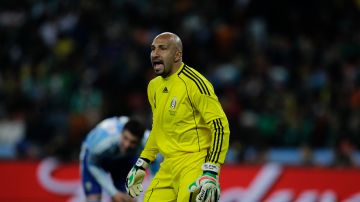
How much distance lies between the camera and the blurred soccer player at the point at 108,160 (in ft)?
32.9

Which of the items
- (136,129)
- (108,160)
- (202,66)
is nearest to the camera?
(136,129)

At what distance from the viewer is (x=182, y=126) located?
731 centimetres

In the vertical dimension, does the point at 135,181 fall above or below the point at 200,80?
below

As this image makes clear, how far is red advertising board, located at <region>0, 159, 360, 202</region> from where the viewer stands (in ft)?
41.4

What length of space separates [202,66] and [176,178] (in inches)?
350

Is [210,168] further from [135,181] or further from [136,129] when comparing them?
[136,129]

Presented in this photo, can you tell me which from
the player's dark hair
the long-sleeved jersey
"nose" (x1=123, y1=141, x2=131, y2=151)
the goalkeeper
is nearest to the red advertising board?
the long-sleeved jersey

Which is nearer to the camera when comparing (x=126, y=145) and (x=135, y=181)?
(x=135, y=181)

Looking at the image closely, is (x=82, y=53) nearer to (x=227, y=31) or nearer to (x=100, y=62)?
(x=100, y=62)

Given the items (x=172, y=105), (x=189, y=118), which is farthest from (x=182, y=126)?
(x=172, y=105)

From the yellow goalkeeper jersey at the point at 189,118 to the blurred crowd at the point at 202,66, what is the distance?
6597mm

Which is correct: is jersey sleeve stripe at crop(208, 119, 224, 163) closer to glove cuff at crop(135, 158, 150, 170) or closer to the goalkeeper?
the goalkeeper

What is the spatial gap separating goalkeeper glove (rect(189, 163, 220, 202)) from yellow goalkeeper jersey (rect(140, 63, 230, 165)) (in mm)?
81

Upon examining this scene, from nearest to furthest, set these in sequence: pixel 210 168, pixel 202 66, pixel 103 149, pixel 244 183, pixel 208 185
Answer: pixel 208 185 < pixel 210 168 < pixel 103 149 < pixel 244 183 < pixel 202 66
